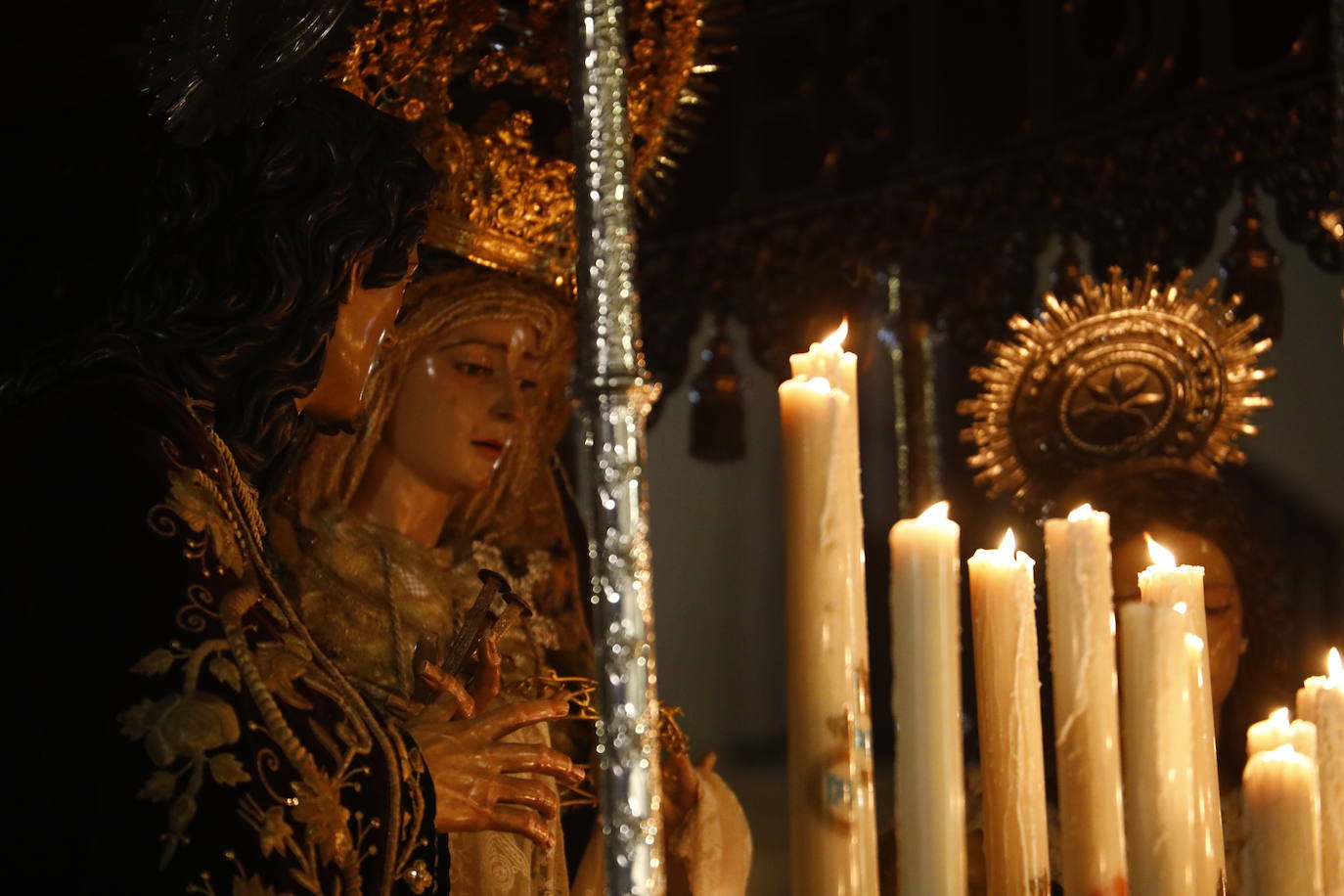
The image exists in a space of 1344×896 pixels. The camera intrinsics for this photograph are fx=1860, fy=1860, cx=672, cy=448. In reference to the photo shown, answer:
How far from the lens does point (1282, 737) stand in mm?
1128

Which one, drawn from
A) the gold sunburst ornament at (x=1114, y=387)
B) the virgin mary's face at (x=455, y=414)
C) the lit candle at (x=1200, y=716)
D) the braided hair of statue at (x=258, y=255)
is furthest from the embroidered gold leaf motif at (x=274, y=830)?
the gold sunburst ornament at (x=1114, y=387)

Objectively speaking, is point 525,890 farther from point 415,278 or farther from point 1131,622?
point 1131,622

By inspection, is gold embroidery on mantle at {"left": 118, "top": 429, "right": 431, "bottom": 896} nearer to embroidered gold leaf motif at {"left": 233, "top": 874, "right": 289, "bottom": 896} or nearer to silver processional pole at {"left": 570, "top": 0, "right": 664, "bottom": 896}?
embroidered gold leaf motif at {"left": 233, "top": 874, "right": 289, "bottom": 896}

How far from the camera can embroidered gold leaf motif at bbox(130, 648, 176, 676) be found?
125cm

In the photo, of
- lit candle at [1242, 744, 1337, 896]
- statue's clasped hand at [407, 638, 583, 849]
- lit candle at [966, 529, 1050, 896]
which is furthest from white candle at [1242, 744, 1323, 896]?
statue's clasped hand at [407, 638, 583, 849]

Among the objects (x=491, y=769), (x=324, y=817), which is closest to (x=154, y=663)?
(x=324, y=817)

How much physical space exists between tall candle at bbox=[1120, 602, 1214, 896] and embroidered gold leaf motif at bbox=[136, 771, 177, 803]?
614 mm

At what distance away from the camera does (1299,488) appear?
237 cm

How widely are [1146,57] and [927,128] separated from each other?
1.05 ft

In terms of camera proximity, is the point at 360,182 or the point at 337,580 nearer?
the point at 360,182

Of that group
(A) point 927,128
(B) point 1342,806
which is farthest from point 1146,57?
(B) point 1342,806

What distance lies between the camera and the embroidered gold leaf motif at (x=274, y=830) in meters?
1.24

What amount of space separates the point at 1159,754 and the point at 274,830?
0.58 meters

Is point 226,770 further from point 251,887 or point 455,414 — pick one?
point 455,414
